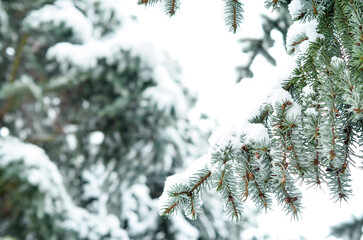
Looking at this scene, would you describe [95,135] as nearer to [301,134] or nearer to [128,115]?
[128,115]

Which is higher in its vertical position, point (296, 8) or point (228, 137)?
point (296, 8)

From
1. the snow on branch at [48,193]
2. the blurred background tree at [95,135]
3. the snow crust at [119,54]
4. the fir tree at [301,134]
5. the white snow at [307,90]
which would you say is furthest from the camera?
the snow crust at [119,54]

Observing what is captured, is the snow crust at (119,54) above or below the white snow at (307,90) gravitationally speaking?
below

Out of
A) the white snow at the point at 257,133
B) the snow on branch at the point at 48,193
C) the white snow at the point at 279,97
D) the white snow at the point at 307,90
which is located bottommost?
the snow on branch at the point at 48,193

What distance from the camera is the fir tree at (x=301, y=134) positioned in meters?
0.74

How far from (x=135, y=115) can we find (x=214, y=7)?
3676mm

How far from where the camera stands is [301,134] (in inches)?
31.8

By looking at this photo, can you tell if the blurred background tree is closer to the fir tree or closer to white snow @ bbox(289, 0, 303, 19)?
the fir tree

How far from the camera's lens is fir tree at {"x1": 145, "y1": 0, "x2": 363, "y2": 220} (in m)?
0.74

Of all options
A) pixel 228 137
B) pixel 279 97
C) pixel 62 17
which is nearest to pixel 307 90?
pixel 279 97

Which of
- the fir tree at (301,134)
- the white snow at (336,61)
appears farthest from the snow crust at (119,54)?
the white snow at (336,61)

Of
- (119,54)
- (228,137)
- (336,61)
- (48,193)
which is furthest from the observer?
(119,54)

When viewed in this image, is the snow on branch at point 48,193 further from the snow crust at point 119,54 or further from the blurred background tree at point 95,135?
the snow crust at point 119,54

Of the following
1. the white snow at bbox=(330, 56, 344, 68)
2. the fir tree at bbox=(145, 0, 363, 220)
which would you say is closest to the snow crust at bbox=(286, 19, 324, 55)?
the fir tree at bbox=(145, 0, 363, 220)
